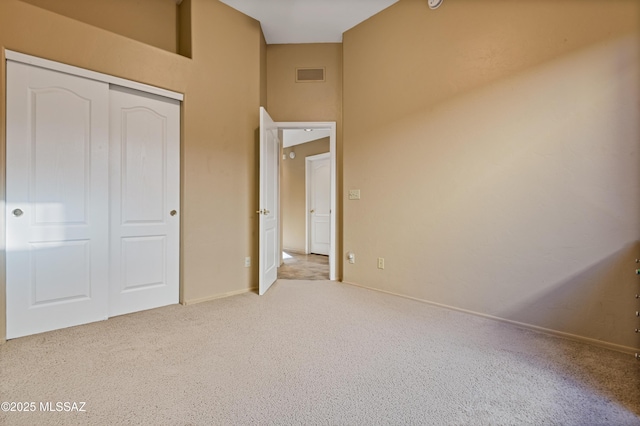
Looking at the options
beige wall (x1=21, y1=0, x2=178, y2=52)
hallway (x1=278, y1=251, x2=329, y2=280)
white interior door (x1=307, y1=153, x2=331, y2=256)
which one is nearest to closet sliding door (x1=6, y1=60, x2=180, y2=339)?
beige wall (x1=21, y1=0, x2=178, y2=52)

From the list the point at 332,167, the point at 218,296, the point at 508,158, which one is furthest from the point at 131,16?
the point at 508,158

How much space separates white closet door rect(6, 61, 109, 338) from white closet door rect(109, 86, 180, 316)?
0.12m

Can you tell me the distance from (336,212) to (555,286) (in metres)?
2.43

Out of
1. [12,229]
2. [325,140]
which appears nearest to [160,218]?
[12,229]

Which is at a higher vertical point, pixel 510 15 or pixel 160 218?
pixel 510 15

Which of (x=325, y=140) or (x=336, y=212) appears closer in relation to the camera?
(x=336, y=212)

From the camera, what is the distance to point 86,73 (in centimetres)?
241

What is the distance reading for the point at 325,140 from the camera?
20.5ft

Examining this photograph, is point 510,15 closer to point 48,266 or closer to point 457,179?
point 457,179

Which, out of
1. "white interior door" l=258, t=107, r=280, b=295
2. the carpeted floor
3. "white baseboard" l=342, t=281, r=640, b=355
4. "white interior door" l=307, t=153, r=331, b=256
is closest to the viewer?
the carpeted floor

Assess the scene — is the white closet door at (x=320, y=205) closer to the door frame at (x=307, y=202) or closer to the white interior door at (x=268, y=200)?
the door frame at (x=307, y=202)

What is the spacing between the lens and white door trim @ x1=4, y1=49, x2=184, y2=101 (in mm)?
2129

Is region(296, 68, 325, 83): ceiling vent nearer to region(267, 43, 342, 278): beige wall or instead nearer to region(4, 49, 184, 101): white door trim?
region(267, 43, 342, 278): beige wall

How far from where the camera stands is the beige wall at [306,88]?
156 inches
